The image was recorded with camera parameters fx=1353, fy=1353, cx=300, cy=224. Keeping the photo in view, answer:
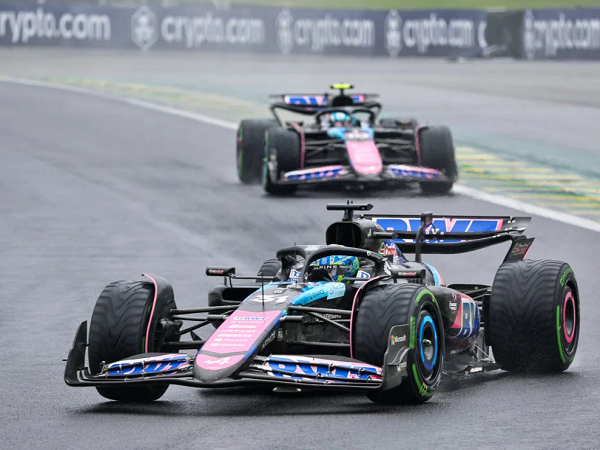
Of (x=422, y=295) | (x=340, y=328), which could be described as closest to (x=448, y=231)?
(x=422, y=295)

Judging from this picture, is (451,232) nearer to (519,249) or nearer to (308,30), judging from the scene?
(519,249)

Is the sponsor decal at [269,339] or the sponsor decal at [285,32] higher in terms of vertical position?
the sponsor decal at [269,339]

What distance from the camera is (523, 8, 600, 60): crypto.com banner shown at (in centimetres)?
5741

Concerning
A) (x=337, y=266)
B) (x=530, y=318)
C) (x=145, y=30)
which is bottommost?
(x=145, y=30)

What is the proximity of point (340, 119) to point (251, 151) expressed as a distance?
1845 mm

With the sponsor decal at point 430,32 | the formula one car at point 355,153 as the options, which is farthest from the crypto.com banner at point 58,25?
the formula one car at point 355,153

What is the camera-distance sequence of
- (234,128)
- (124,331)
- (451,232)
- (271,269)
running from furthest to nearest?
(234,128)
(451,232)
(271,269)
(124,331)

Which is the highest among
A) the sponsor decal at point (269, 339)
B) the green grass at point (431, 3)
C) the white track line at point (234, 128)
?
the sponsor decal at point (269, 339)

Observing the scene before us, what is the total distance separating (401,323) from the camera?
968cm

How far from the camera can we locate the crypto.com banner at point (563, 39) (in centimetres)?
5741

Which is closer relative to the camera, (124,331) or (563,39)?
(124,331)

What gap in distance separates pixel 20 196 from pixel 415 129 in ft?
22.7

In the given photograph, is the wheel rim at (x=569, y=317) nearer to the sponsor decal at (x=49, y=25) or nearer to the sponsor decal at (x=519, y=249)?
the sponsor decal at (x=519, y=249)

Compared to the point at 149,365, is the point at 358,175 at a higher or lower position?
lower
